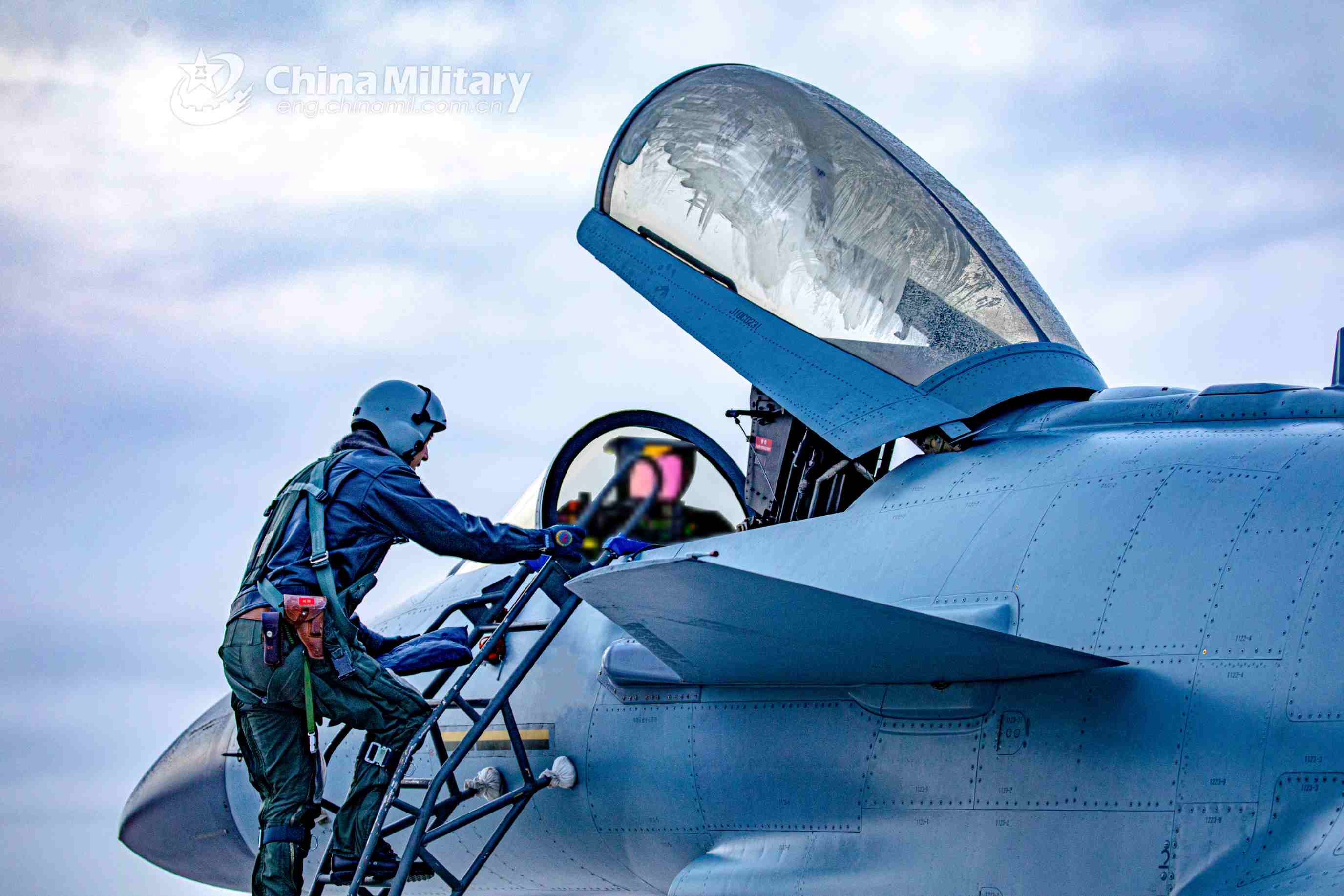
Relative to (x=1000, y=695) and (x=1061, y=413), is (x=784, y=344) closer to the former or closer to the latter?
(x=1061, y=413)

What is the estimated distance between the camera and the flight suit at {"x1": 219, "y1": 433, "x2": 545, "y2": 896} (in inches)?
220

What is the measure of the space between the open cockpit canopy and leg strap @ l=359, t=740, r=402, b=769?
2.28 m

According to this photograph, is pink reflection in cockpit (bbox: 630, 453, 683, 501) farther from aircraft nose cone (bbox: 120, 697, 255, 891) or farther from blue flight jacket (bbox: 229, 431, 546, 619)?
aircraft nose cone (bbox: 120, 697, 255, 891)

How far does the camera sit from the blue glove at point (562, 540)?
19.1ft

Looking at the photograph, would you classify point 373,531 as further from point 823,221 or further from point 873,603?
point 823,221

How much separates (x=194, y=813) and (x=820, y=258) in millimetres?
4881

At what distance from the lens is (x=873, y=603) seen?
4363mm

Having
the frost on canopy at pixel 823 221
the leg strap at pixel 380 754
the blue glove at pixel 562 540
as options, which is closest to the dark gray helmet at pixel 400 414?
the blue glove at pixel 562 540

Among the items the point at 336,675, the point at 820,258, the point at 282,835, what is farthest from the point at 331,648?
the point at 820,258

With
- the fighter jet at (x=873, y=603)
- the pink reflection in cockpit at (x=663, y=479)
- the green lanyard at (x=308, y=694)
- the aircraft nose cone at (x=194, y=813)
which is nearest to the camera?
the fighter jet at (x=873, y=603)

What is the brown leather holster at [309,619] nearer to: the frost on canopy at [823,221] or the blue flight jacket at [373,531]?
the blue flight jacket at [373,531]

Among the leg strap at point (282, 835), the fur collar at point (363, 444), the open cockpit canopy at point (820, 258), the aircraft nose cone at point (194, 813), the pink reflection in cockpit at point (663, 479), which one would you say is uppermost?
the open cockpit canopy at point (820, 258)

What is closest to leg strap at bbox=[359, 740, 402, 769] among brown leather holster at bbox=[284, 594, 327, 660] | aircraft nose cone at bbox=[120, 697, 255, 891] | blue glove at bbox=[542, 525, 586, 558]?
brown leather holster at bbox=[284, 594, 327, 660]

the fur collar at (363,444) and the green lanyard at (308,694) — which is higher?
the fur collar at (363,444)
